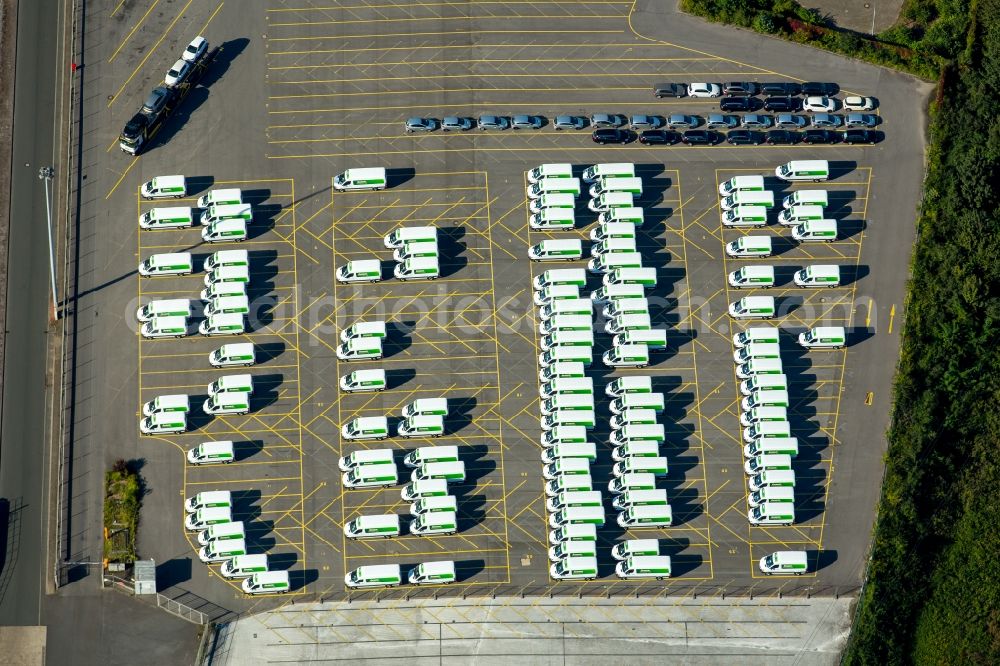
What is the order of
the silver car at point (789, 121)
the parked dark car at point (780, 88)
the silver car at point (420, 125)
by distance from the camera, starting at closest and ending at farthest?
the silver car at point (420, 125) < the silver car at point (789, 121) < the parked dark car at point (780, 88)

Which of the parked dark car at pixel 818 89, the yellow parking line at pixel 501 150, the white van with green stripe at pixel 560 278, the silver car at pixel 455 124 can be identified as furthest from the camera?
the parked dark car at pixel 818 89

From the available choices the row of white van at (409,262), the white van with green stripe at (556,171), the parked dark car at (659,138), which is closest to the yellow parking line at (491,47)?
the parked dark car at (659,138)

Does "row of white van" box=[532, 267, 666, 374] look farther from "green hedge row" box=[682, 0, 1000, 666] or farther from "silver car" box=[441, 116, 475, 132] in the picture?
"green hedge row" box=[682, 0, 1000, 666]

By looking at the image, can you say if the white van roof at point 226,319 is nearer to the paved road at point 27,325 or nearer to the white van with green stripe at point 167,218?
the white van with green stripe at point 167,218

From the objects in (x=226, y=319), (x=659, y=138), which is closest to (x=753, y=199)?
(x=659, y=138)

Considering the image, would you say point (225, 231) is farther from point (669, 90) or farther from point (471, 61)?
point (669, 90)

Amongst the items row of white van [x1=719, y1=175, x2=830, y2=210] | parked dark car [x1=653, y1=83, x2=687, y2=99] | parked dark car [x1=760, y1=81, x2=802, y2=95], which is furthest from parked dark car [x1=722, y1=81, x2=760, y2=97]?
row of white van [x1=719, y1=175, x2=830, y2=210]
